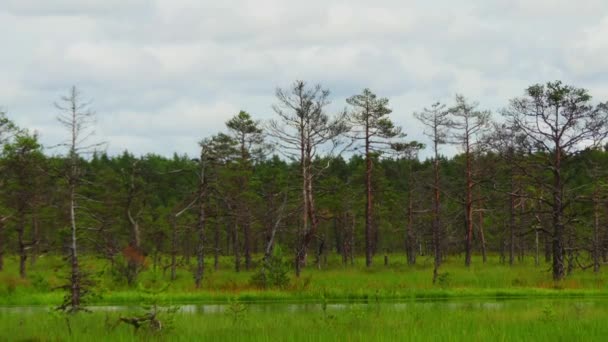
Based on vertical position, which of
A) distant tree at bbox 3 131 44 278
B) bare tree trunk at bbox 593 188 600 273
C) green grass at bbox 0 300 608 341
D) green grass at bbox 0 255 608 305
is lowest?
green grass at bbox 0 255 608 305

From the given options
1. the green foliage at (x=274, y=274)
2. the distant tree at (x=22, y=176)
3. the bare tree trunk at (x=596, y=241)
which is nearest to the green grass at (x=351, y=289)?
the green foliage at (x=274, y=274)

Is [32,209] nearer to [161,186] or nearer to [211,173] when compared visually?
[211,173]

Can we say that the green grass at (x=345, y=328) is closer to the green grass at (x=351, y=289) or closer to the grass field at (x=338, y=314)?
the grass field at (x=338, y=314)

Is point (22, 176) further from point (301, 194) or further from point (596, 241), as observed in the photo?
point (596, 241)

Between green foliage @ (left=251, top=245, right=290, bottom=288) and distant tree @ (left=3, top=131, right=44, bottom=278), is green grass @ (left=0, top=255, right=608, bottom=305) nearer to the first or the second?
green foliage @ (left=251, top=245, right=290, bottom=288)

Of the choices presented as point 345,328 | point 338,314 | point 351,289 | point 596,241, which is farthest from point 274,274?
point 596,241

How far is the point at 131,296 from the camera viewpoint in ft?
81.3

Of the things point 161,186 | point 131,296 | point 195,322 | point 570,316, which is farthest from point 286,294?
point 161,186

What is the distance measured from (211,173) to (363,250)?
56.9 m

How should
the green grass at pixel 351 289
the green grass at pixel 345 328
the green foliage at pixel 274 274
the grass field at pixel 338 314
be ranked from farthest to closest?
the green foliage at pixel 274 274 < the green grass at pixel 351 289 < the grass field at pixel 338 314 < the green grass at pixel 345 328

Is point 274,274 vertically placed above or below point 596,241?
below

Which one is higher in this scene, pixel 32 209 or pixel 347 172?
pixel 347 172

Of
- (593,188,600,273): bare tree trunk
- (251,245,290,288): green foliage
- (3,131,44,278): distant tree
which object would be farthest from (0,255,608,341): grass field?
(3,131,44,278): distant tree

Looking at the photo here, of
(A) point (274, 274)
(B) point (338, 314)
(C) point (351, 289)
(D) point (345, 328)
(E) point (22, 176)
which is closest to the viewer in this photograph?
(D) point (345, 328)
